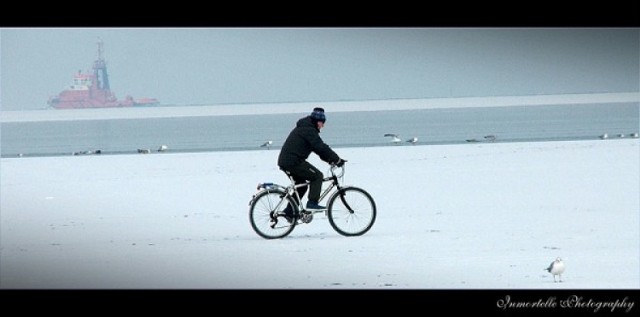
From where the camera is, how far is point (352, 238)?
12484 mm

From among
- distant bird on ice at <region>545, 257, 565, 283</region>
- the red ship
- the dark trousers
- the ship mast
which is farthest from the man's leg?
the ship mast

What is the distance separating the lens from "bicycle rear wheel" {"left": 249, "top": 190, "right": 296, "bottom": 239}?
40.9 feet

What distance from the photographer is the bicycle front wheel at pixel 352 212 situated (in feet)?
41.2

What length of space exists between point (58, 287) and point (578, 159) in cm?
1390

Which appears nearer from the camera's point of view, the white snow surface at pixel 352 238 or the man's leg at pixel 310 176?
the white snow surface at pixel 352 238

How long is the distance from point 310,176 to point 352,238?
715mm

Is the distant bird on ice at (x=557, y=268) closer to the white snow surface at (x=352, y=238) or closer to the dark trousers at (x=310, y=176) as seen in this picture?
the white snow surface at (x=352, y=238)

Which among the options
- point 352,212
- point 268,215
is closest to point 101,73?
point 268,215

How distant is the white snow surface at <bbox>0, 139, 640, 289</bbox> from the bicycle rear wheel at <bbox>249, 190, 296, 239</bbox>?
0.39 feet

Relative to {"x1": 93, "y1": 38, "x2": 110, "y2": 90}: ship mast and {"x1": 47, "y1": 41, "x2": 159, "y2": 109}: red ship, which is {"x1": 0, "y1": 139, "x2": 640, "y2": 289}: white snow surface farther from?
{"x1": 93, "y1": 38, "x2": 110, "y2": 90}: ship mast

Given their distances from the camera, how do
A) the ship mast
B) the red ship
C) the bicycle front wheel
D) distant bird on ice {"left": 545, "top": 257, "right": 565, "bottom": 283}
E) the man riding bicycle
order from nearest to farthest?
1. distant bird on ice {"left": 545, "top": 257, "right": 565, "bottom": 283}
2. the man riding bicycle
3. the bicycle front wheel
4. the red ship
5. the ship mast

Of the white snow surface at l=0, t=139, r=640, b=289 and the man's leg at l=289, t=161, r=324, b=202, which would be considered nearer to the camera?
the white snow surface at l=0, t=139, r=640, b=289

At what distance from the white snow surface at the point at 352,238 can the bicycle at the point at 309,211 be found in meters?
0.16

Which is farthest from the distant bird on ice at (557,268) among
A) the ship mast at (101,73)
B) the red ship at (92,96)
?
the ship mast at (101,73)
